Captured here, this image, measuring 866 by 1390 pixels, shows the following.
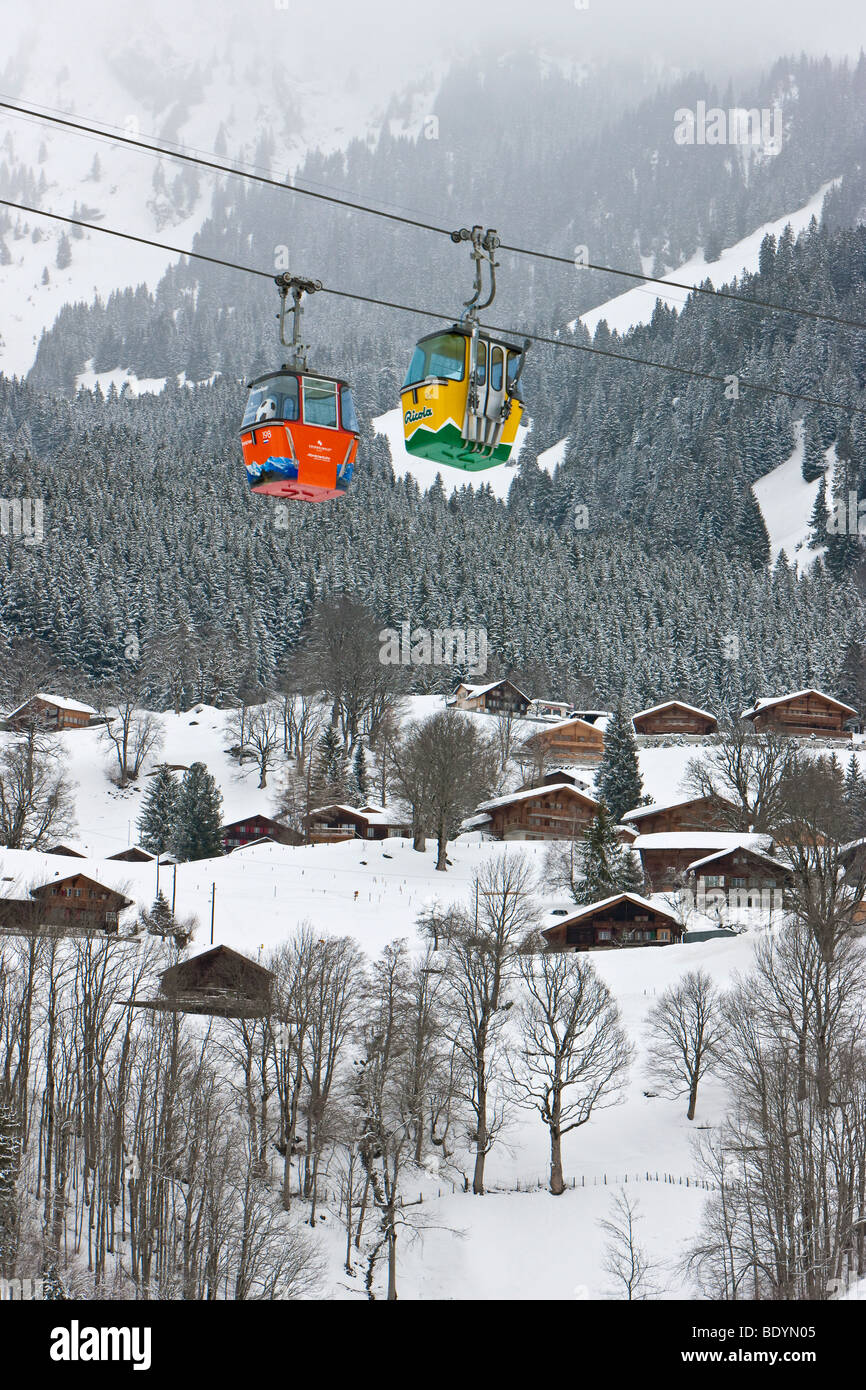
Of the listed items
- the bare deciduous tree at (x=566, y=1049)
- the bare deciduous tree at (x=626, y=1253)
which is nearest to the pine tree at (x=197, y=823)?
the bare deciduous tree at (x=566, y=1049)

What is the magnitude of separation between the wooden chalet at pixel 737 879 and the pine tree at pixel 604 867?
10.3 feet

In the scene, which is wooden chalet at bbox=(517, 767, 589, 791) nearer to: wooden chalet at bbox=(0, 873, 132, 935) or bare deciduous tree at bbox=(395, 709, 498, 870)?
bare deciduous tree at bbox=(395, 709, 498, 870)

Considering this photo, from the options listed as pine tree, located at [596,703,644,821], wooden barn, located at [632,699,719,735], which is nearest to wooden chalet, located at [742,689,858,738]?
wooden barn, located at [632,699,719,735]

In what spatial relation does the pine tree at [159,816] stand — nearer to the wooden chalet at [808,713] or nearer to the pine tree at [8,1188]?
the pine tree at [8,1188]

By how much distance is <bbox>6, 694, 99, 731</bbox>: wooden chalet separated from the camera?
3659 inches

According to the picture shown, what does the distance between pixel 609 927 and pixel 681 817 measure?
20176mm

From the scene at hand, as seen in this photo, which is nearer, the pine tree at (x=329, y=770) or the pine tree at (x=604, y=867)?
the pine tree at (x=604, y=867)

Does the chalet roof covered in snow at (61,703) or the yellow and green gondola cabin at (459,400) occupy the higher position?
the chalet roof covered in snow at (61,703)

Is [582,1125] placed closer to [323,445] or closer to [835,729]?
[323,445]

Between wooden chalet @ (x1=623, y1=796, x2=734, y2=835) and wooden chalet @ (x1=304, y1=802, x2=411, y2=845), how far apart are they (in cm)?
1368

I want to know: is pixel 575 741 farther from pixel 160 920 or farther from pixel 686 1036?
pixel 686 1036

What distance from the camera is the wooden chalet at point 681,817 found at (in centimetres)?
7400
